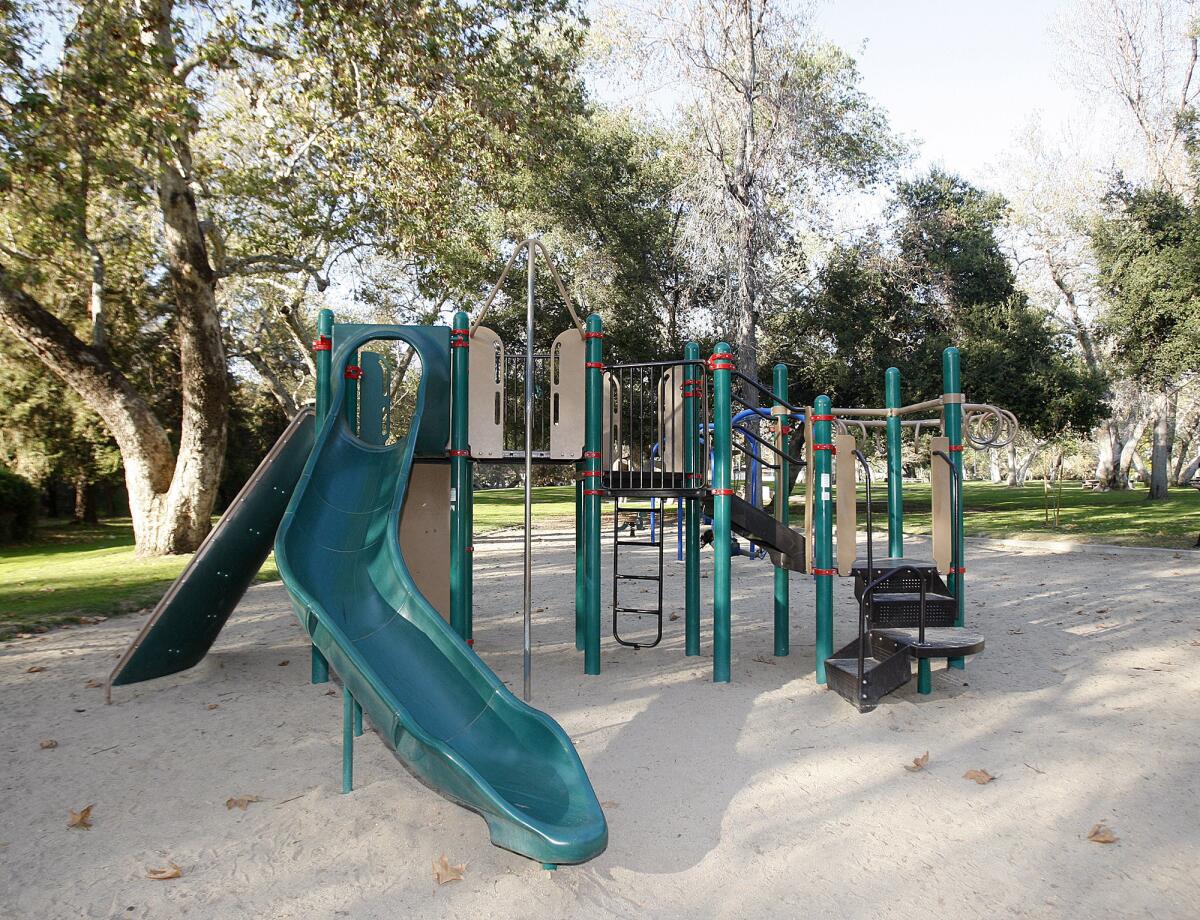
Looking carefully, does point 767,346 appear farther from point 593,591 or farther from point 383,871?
point 383,871

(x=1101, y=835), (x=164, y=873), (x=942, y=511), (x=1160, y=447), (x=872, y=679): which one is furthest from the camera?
(x=1160, y=447)

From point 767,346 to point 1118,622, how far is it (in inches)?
684

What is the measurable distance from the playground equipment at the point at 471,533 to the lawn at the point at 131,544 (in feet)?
13.6

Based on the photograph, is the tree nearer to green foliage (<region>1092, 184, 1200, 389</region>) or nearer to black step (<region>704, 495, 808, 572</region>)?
black step (<region>704, 495, 808, 572</region>)

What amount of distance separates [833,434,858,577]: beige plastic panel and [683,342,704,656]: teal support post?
113 cm

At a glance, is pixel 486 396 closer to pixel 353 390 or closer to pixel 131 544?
pixel 353 390

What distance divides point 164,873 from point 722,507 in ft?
13.8

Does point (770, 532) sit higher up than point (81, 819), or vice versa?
point (770, 532)

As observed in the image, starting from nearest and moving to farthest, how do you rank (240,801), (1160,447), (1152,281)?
(240,801)
(1152,281)
(1160,447)

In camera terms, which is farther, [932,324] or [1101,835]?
[932,324]

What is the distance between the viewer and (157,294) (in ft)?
70.5

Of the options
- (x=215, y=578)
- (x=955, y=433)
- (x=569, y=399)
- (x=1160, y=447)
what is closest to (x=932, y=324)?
(x=1160, y=447)

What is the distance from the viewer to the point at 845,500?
6051 millimetres

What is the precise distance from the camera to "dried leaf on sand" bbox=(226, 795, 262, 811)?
3.79 m
